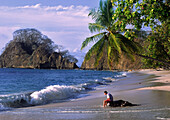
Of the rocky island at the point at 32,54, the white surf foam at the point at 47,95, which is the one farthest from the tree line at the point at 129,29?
the rocky island at the point at 32,54

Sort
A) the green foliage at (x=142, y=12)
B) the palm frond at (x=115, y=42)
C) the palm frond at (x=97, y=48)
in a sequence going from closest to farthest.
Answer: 1. the green foliage at (x=142, y=12)
2. the palm frond at (x=115, y=42)
3. the palm frond at (x=97, y=48)

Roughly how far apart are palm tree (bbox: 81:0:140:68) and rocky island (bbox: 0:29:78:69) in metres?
132

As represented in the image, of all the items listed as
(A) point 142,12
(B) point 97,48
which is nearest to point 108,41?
(B) point 97,48

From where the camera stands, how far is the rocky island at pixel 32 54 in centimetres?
14825

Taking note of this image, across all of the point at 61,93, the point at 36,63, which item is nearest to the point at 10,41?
the point at 36,63

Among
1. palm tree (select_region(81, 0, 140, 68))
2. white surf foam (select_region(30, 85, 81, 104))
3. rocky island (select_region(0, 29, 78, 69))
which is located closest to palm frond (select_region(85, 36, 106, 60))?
palm tree (select_region(81, 0, 140, 68))

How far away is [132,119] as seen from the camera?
8398mm

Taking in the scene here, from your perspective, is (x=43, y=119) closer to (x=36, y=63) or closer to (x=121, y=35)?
(x=121, y=35)

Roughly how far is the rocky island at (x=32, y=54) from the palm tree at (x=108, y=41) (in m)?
132

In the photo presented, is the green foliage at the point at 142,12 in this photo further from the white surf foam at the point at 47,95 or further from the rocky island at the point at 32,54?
the rocky island at the point at 32,54

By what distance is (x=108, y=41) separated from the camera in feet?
48.9

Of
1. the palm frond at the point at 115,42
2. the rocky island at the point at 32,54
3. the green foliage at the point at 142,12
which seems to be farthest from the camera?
the rocky island at the point at 32,54

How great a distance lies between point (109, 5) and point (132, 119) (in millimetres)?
11177

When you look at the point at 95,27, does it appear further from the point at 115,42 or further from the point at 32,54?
the point at 32,54
